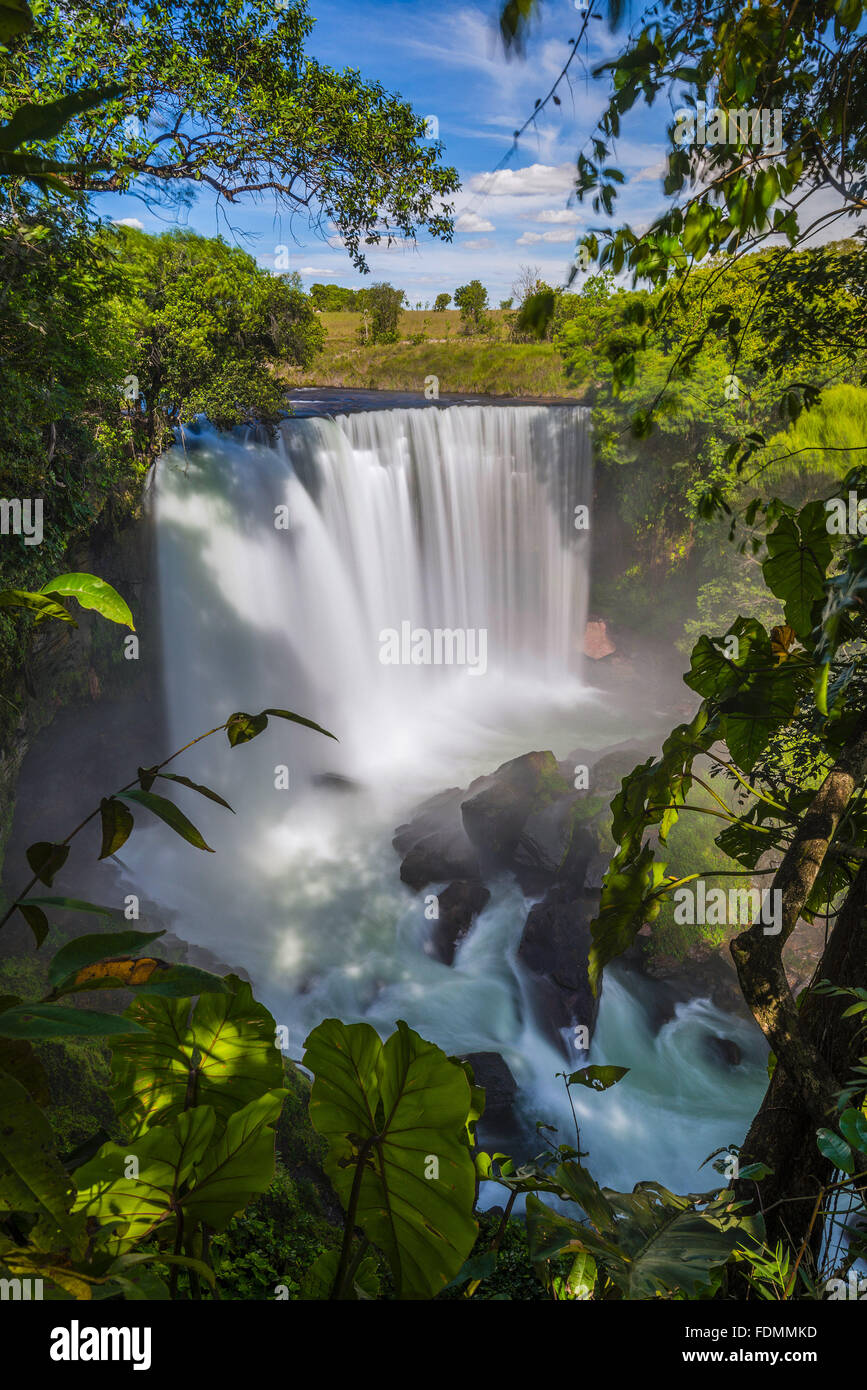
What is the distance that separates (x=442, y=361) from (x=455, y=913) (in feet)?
28.6

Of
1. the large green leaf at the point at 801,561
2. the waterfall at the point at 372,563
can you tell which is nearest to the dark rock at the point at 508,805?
the waterfall at the point at 372,563

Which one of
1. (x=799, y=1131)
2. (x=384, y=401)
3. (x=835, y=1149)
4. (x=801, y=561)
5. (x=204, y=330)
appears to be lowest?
(x=799, y=1131)

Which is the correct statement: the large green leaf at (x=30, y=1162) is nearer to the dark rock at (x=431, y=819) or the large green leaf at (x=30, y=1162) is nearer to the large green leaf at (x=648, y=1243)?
the large green leaf at (x=648, y=1243)

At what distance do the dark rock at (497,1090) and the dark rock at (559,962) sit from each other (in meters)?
0.83

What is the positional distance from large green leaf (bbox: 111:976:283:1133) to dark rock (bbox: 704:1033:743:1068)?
640 centimetres

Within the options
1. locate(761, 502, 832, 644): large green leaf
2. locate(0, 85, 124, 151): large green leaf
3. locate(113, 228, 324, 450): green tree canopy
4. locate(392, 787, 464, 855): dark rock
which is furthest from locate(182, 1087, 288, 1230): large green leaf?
locate(113, 228, 324, 450): green tree canopy

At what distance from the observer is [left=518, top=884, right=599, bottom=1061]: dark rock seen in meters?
6.03

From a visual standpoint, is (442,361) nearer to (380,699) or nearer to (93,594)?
(380,699)

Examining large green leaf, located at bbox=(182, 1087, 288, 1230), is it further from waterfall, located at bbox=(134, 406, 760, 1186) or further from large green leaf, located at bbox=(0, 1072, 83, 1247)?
waterfall, located at bbox=(134, 406, 760, 1186)

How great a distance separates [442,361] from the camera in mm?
11625

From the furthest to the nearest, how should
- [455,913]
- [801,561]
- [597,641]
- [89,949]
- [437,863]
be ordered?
[597,641] → [437,863] → [455,913] → [801,561] → [89,949]

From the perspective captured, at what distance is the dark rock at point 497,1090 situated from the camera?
16.9 feet

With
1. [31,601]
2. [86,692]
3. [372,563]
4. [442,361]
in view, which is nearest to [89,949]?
[31,601]
